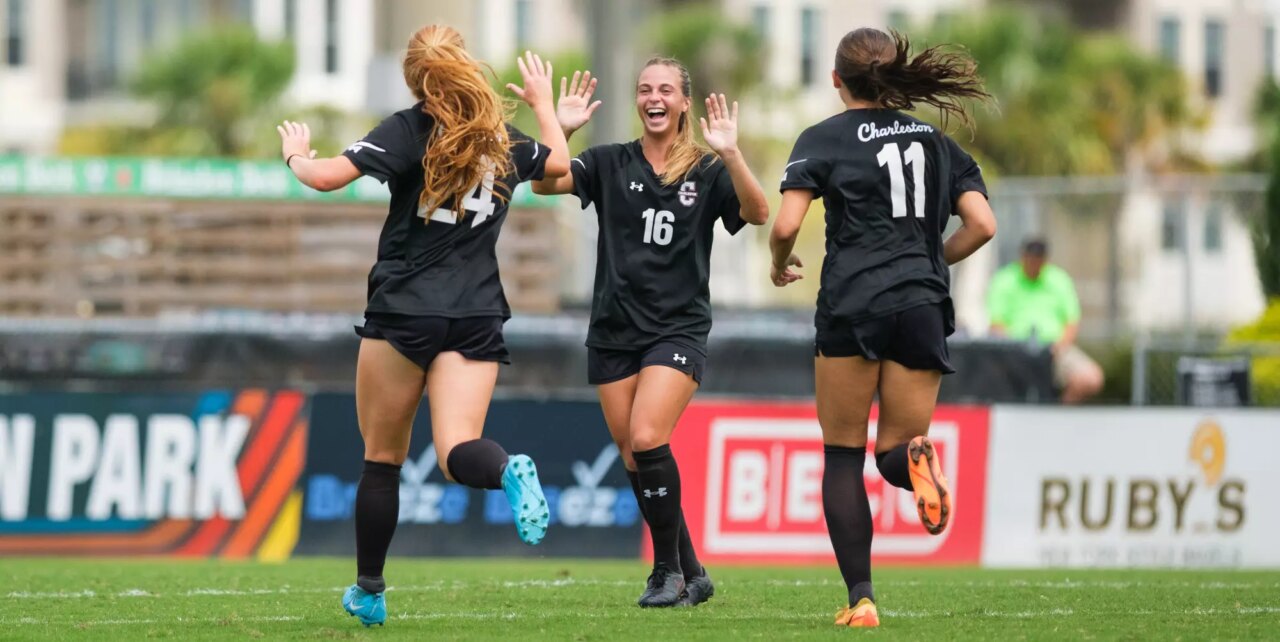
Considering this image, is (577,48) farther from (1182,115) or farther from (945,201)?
(945,201)

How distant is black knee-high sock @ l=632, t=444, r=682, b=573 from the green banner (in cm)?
1128

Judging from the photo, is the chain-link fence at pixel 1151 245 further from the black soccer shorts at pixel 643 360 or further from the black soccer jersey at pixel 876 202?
the black soccer jersey at pixel 876 202

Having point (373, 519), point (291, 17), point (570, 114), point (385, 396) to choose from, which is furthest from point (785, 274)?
point (291, 17)

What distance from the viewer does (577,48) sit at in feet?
148

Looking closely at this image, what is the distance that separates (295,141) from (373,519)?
1.30 metres

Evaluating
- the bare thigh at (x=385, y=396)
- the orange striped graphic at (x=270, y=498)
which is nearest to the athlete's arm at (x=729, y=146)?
the bare thigh at (x=385, y=396)

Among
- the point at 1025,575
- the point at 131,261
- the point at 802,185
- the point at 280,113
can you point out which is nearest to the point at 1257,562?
the point at 1025,575

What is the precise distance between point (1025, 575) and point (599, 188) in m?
4.22

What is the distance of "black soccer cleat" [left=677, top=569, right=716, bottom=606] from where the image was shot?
7.88 meters

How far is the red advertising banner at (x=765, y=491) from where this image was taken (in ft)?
42.0

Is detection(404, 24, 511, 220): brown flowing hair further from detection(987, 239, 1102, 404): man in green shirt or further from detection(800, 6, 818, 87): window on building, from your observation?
detection(800, 6, 818, 87): window on building

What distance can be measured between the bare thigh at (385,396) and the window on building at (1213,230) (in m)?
16.1

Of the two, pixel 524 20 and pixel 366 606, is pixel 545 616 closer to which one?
pixel 366 606

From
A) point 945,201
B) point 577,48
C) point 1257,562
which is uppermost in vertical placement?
point 577,48
